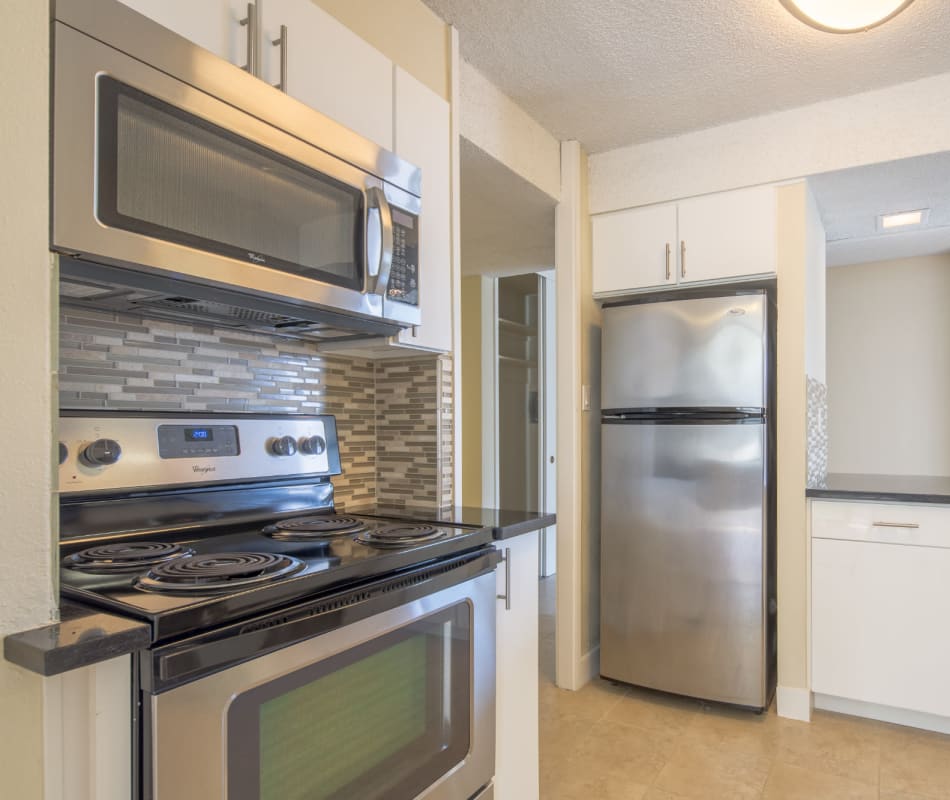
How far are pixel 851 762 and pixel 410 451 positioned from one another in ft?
6.00

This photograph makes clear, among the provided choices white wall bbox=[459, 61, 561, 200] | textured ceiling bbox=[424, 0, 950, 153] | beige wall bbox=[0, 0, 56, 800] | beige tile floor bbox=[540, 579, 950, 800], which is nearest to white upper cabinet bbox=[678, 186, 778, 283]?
textured ceiling bbox=[424, 0, 950, 153]

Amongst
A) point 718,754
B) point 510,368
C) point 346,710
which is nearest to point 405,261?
point 346,710

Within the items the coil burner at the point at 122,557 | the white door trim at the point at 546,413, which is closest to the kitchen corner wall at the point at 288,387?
the coil burner at the point at 122,557

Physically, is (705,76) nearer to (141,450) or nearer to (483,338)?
(141,450)

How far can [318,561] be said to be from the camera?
1197mm

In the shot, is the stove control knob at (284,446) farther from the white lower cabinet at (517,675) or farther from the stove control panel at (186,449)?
the white lower cabinet at (517,675)

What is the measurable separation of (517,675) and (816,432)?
2028 mm

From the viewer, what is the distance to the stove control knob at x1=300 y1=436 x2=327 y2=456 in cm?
174

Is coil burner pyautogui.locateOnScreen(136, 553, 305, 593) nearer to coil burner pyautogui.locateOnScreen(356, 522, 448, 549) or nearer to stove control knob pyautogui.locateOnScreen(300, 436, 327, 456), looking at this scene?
coil burner pyautogui.locateOnScreen(356, 522, 448, 549)

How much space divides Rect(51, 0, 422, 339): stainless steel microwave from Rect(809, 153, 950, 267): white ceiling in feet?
6.53

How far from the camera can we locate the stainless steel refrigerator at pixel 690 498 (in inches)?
103

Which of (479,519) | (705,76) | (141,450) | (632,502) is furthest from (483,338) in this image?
(141,450)

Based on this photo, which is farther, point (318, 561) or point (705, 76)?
point (705, 76)

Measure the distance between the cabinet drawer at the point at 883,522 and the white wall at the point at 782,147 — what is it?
4.23 feet
